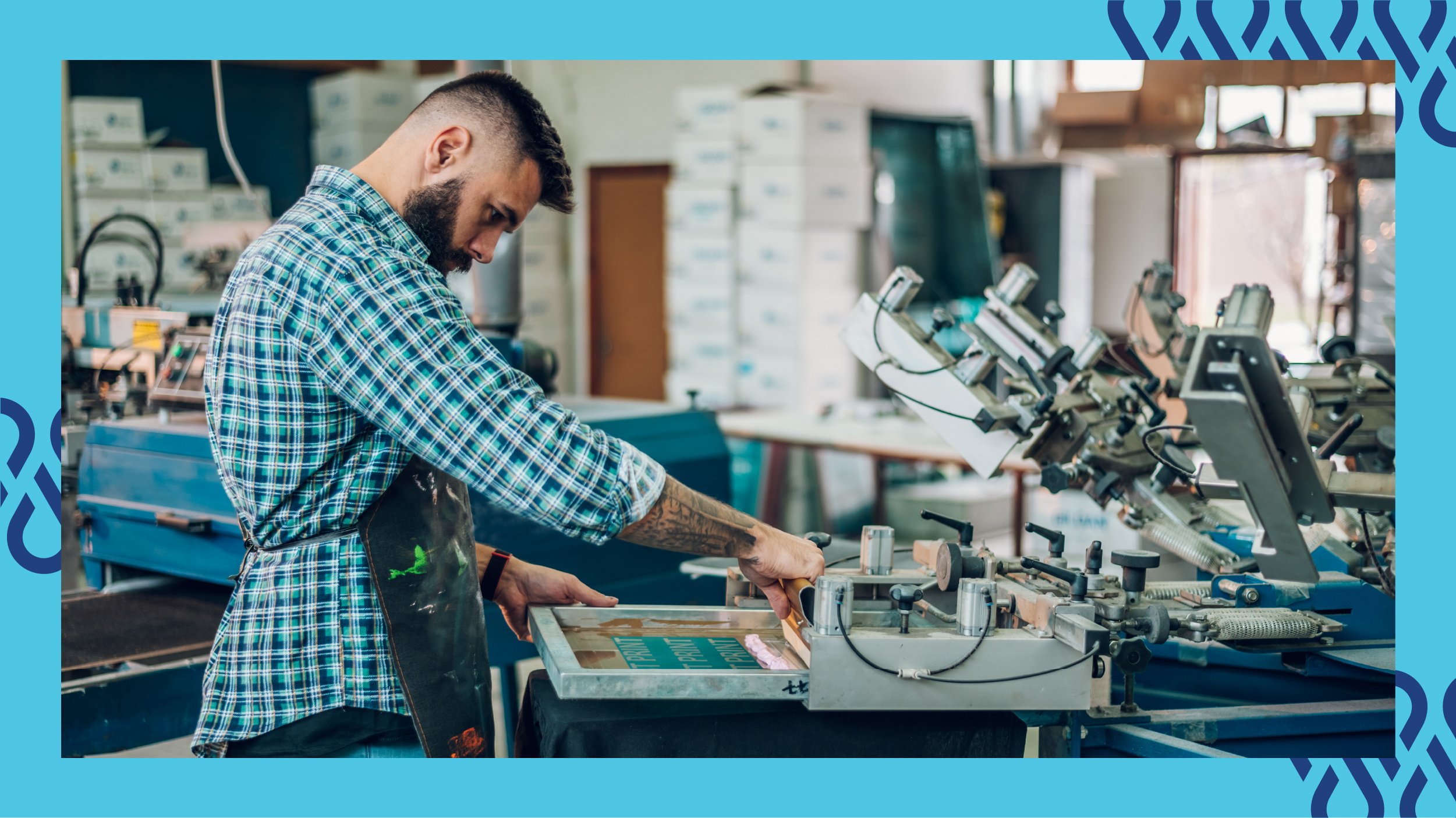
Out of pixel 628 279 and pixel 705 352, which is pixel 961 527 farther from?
pixel 628 279

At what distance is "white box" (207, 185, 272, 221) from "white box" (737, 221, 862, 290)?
2178 millimetres

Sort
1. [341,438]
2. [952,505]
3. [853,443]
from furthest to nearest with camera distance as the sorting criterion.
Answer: [952,505] < [853,443] < [341,438]

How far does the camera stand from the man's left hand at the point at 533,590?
1.72m

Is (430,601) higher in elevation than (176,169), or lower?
lower

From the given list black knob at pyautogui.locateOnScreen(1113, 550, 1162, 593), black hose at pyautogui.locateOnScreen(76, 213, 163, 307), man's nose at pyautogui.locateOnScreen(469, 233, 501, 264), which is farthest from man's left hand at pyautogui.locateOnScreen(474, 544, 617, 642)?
black hose at pyautogui.locateOnScreen(76, 213, 163, 307)

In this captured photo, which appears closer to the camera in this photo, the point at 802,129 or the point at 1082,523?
the point at 1082,523

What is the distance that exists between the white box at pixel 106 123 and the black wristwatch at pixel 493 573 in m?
4.42

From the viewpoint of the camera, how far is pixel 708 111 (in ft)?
18.9

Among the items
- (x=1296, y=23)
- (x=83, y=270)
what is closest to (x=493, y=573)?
(x=1296, y=23)

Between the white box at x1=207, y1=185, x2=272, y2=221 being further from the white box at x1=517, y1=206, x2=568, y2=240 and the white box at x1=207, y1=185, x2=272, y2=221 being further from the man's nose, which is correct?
the man's nose

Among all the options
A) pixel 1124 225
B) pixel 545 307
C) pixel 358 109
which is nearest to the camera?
pixel 358 109

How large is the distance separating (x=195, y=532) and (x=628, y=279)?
494cm

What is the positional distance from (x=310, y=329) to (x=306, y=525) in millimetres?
228

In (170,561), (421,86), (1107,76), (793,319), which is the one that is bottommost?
(170,561)
